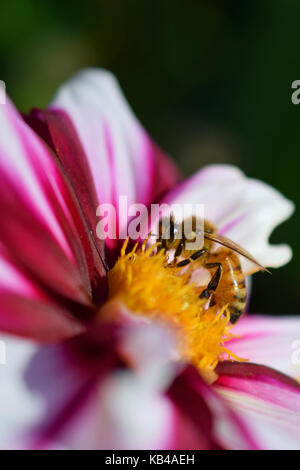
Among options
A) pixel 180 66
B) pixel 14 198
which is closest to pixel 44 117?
pixel 14 198

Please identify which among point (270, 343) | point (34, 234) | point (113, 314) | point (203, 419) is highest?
point (34, 234)

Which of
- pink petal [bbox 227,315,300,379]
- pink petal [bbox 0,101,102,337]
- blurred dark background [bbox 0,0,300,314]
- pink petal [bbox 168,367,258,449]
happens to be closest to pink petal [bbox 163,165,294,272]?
pink petal [bbox 227,315,300,379]

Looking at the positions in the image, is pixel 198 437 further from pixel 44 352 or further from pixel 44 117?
pixel 44 117

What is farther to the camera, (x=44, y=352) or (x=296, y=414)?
(x=296, y=414)

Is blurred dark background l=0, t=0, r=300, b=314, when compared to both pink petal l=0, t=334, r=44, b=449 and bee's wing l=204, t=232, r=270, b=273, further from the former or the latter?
pink petal l=0, t=334, r=44, b=449

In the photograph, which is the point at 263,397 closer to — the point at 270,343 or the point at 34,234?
the point at 270,343

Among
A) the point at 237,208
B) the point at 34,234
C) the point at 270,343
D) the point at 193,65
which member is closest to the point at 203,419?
the point at 34,234
